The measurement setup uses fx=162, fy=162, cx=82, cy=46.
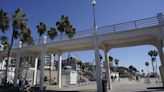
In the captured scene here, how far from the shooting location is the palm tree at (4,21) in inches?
976

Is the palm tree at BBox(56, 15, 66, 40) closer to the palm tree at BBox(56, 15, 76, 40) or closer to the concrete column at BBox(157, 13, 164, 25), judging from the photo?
the palm tree at BBox(56, 15, 76, 40)

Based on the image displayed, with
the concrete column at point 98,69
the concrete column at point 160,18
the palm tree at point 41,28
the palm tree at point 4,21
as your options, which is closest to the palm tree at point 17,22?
the palm tree at point 4,21

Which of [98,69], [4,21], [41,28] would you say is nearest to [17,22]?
[4,21]

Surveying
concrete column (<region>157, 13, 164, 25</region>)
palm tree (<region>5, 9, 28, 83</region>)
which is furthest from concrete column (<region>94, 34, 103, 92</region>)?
palm tree (<region>5, 9, 28, 83</region>)

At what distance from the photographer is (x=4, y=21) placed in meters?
25.0

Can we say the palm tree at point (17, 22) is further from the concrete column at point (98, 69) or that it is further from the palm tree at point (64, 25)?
the concrete column at point (98, 69)

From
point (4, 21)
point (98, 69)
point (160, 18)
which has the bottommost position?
point (98, 69)

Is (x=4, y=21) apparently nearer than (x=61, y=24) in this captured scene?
Yes

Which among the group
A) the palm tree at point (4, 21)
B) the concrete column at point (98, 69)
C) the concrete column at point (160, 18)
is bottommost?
the concrete column at point (98, 69)

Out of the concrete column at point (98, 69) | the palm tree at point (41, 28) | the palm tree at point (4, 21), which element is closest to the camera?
the concrete column at point (98, 69)

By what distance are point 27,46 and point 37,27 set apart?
8117 millimetres

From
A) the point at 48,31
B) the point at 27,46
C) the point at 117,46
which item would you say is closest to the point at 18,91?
the point at 27,46

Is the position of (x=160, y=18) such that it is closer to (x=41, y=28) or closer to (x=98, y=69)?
(x=98, y=69)

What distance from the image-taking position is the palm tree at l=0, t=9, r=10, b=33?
24.8 m
